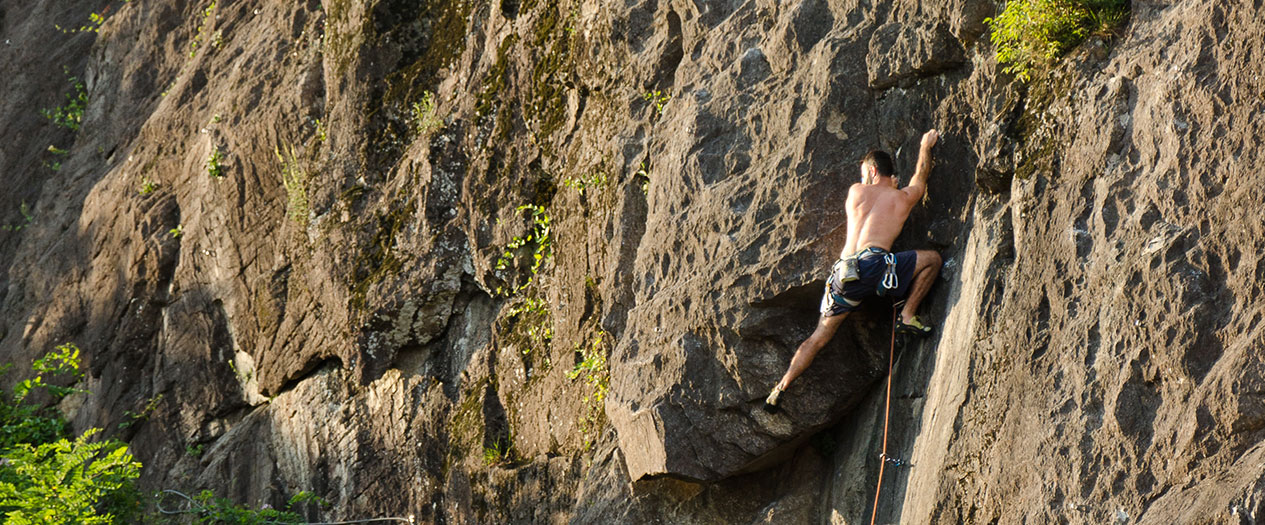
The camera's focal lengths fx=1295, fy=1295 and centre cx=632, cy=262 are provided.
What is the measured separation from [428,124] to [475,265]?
5.37 feet

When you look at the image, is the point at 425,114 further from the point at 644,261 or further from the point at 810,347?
the point at 810,347

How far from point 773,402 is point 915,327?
103cm

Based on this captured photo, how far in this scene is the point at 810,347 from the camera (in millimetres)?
7824

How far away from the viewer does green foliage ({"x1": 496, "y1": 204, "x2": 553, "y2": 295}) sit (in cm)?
1070

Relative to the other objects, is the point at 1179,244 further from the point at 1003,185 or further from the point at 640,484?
the point at 640,484

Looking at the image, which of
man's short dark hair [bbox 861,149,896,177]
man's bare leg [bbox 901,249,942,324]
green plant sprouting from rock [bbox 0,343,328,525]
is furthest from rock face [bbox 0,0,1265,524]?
green plant sprouting from rock [bbox 0,343,328,525]

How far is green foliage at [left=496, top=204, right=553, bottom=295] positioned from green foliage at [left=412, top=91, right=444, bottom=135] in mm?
1597

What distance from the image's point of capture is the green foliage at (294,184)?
12.7 m

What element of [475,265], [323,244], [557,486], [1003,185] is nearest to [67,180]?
[323,244]

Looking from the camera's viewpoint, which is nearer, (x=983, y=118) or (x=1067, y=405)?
(x=1067, y=405)

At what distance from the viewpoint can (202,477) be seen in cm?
1303

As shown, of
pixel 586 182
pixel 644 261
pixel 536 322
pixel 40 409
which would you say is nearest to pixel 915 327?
pixel 644 261

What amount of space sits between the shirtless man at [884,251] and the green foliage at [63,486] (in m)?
5.90

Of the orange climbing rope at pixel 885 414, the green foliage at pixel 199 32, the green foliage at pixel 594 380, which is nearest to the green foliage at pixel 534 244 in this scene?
the green foliage at pixel 594 380
